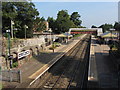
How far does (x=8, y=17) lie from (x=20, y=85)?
18.9 m

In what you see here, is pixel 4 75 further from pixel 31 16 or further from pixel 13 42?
pixel 31 16

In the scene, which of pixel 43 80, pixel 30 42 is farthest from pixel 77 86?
pixel 30 42

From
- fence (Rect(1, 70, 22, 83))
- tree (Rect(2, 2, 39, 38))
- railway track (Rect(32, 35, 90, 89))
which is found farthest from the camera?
tree (Rect(2, 2, 39, 38))

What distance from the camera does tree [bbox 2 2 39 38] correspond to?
93.4 feet

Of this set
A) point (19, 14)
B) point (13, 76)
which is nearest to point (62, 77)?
point (13, 76)

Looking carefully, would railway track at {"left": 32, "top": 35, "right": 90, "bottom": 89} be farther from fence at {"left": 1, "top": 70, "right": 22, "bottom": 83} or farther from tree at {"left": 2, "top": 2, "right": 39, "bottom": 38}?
tree at {"left": 2, "top": 2, "right": 39, "bottom": 38}

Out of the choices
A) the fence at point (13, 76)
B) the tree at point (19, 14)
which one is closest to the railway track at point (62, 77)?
the fence at point (13, 76)

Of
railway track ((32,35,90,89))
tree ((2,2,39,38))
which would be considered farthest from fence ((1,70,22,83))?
tree ((2,2,39,38))

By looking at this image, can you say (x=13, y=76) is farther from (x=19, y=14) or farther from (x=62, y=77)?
(x=19, y=14)

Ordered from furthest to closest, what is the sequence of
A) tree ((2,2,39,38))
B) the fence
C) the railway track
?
tree ((2,2,39,38))
the railway track
the fence

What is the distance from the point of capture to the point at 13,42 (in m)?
23.8

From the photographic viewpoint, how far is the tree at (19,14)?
93.4ft

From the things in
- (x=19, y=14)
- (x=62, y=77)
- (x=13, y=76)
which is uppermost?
(x=19, y=14)

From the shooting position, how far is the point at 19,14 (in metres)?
31.3
